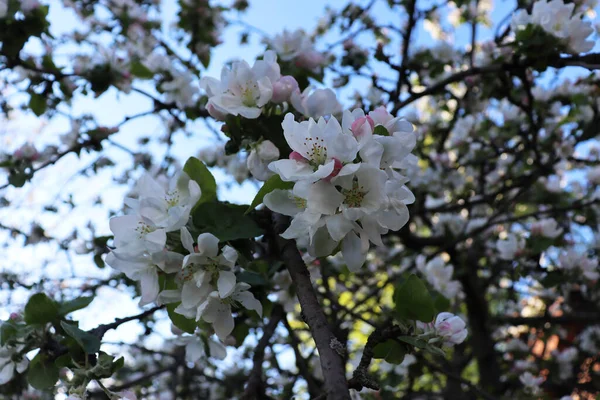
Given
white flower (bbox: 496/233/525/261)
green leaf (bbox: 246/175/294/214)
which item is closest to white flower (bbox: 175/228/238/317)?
green leaf (bbox: 246/175/294/214)

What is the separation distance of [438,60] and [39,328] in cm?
223

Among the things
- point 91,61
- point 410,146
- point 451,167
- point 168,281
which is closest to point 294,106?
point 410,146

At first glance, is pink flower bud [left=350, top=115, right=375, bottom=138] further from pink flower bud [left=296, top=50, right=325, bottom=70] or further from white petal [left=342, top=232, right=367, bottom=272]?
pink flower bud [left=296, top=50, right=325, bottom=70]

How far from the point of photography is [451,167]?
3.41 meters

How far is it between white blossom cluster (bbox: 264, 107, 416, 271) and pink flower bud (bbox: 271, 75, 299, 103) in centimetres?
26

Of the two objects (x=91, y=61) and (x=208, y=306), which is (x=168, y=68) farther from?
(x=208, y=306)

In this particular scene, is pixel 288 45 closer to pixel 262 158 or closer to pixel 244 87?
pixel 244 87

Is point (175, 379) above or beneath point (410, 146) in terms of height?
above

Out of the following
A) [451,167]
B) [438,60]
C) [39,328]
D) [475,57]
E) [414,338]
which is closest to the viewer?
[414,338]

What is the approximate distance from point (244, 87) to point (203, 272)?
42 centimetres

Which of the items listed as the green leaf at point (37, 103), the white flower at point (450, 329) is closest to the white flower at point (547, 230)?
the white flower at point (450, 329)

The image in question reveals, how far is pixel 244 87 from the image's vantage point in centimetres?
114

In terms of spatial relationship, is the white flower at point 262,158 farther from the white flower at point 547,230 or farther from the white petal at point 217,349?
the white flower at point 547,230

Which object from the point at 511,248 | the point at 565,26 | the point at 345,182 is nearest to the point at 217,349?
the point at 345,182
